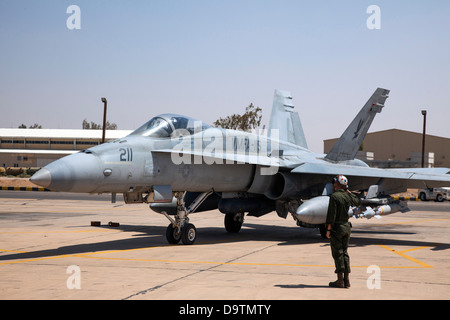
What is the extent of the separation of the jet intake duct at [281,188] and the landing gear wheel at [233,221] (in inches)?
68.7

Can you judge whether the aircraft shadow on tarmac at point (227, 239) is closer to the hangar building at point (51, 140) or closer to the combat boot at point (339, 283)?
the combat boot at point (339, 283)

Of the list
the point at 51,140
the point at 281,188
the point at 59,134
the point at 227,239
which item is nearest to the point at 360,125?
the point at 281,188

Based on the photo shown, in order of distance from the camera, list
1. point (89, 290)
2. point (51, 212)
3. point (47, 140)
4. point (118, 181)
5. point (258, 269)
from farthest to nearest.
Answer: point (47, 140) → point (51, 212) → point (118, 181) → point (258, 269) → point (89, 290)

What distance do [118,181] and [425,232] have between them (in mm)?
10803

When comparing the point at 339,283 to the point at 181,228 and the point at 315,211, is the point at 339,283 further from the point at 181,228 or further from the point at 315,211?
the point at 181,228

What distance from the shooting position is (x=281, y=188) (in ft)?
49.2

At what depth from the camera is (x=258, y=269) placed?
945cm

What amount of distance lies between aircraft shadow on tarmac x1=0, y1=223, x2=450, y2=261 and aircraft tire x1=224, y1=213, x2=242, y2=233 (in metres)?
0.20

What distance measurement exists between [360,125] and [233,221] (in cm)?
527

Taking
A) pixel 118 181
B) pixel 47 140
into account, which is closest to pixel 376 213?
pixel 118 181

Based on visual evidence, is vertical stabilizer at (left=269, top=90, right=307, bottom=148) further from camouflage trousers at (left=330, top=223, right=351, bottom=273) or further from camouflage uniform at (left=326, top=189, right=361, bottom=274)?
camouflage trousers at (left=330, top=223, right=351, bottom=273)
